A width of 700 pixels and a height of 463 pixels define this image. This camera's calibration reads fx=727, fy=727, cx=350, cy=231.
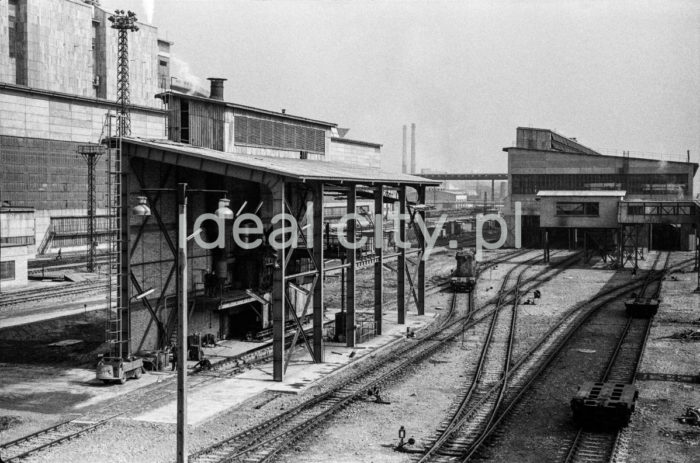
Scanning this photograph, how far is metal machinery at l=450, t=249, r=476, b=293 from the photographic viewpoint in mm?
46062

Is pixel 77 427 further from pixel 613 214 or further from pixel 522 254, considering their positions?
pixel 522 254

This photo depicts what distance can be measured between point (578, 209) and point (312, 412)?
4876cm

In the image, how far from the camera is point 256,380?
2411 centimetres

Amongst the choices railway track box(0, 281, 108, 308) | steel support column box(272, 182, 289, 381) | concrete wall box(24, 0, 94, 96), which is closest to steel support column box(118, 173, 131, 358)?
steel support column box(272, 182, 289, 381)

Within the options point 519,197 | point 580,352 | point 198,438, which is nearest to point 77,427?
point 198,438

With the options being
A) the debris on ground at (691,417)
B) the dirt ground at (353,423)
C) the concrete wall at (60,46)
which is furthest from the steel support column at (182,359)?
the concrete wall at (60,46)

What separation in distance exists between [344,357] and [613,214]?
4187cm

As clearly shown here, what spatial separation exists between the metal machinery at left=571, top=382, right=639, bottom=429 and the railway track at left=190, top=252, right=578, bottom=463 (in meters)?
6.45

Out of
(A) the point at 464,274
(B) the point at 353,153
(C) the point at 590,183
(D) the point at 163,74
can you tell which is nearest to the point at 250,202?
(A) the point at 464,274

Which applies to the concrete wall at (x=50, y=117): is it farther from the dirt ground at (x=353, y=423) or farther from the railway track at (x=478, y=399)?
the dirt ground at (x=353, y=423)

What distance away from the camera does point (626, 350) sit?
29.4 metres

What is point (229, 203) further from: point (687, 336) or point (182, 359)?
point (687, 336)

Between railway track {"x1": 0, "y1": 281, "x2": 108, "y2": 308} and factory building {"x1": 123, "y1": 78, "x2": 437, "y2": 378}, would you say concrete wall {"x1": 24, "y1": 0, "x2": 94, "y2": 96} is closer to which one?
railway track {"x1": 0, "y1": 281, "x2": 108, "y2": 308}

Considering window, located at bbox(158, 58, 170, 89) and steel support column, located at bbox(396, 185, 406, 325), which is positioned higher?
window, located at bbox(158, 58, 170, 89)
